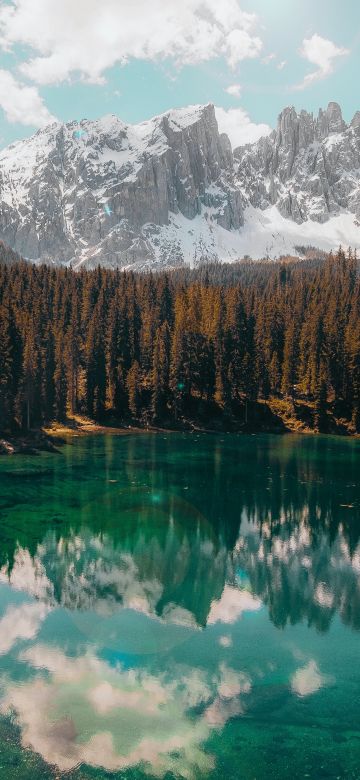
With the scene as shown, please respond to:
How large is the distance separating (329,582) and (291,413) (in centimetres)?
8292

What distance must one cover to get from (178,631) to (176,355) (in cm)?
9163

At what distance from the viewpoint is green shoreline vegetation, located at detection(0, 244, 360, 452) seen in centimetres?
11050

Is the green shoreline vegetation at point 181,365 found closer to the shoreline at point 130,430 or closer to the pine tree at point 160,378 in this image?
the pine tree at point 160,378

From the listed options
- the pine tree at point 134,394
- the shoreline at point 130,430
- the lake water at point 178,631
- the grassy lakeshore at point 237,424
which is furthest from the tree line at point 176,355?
the lake water at point 178,631

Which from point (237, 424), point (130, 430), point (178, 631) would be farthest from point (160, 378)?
point (178, 631)

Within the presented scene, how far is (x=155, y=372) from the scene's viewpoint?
120 meters

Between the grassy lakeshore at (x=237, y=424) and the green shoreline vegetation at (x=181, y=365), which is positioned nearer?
the grassy lakeshore at (x=237, y=424)

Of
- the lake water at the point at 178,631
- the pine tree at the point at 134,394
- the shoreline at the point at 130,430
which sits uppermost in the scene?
the pine tree at the point at 134,394

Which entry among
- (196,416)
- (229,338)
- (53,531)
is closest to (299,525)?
(53,531)

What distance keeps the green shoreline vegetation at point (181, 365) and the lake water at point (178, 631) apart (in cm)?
4408

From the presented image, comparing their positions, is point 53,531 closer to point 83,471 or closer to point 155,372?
point 83,471

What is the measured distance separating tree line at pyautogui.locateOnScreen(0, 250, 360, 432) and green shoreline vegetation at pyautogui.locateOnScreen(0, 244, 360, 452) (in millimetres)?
245

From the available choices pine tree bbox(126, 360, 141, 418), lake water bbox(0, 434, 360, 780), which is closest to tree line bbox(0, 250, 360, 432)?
pine tree bbox(126, 360, 141, 418)

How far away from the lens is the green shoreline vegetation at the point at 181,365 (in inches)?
4350
